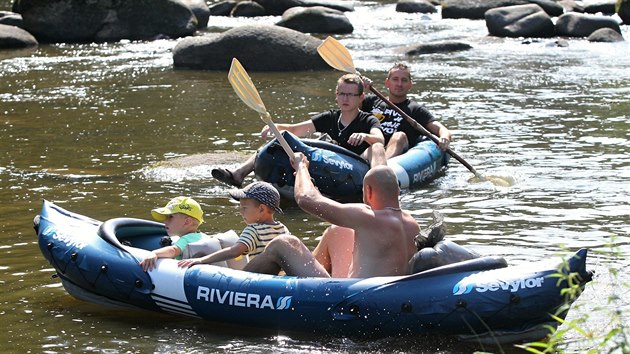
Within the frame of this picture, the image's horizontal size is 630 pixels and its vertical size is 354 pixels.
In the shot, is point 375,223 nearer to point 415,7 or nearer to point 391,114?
point 391,114

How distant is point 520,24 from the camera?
2195cm

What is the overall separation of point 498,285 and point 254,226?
4.82 ft

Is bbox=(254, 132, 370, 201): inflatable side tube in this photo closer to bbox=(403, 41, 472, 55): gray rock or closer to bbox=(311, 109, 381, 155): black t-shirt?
bbox=(311, 109, 381, 155): black t-shirt

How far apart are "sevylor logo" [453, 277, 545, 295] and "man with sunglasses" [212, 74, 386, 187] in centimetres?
348

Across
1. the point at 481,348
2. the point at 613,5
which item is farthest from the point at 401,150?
Result: the point at 613,5

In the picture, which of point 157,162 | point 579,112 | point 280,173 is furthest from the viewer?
point 579,112

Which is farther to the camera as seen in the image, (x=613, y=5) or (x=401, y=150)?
(x=613, y=5)

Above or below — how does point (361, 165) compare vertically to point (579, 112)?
above

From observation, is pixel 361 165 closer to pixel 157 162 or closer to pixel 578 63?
pixel 157 162

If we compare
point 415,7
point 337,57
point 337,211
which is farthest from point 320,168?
point 415,7

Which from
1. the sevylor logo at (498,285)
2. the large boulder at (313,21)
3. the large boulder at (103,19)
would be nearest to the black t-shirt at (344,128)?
the sevylor logo at (498,285)

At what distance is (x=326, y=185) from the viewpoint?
9406 mm

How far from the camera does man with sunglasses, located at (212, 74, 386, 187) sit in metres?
9.54

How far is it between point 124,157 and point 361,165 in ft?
10.2
